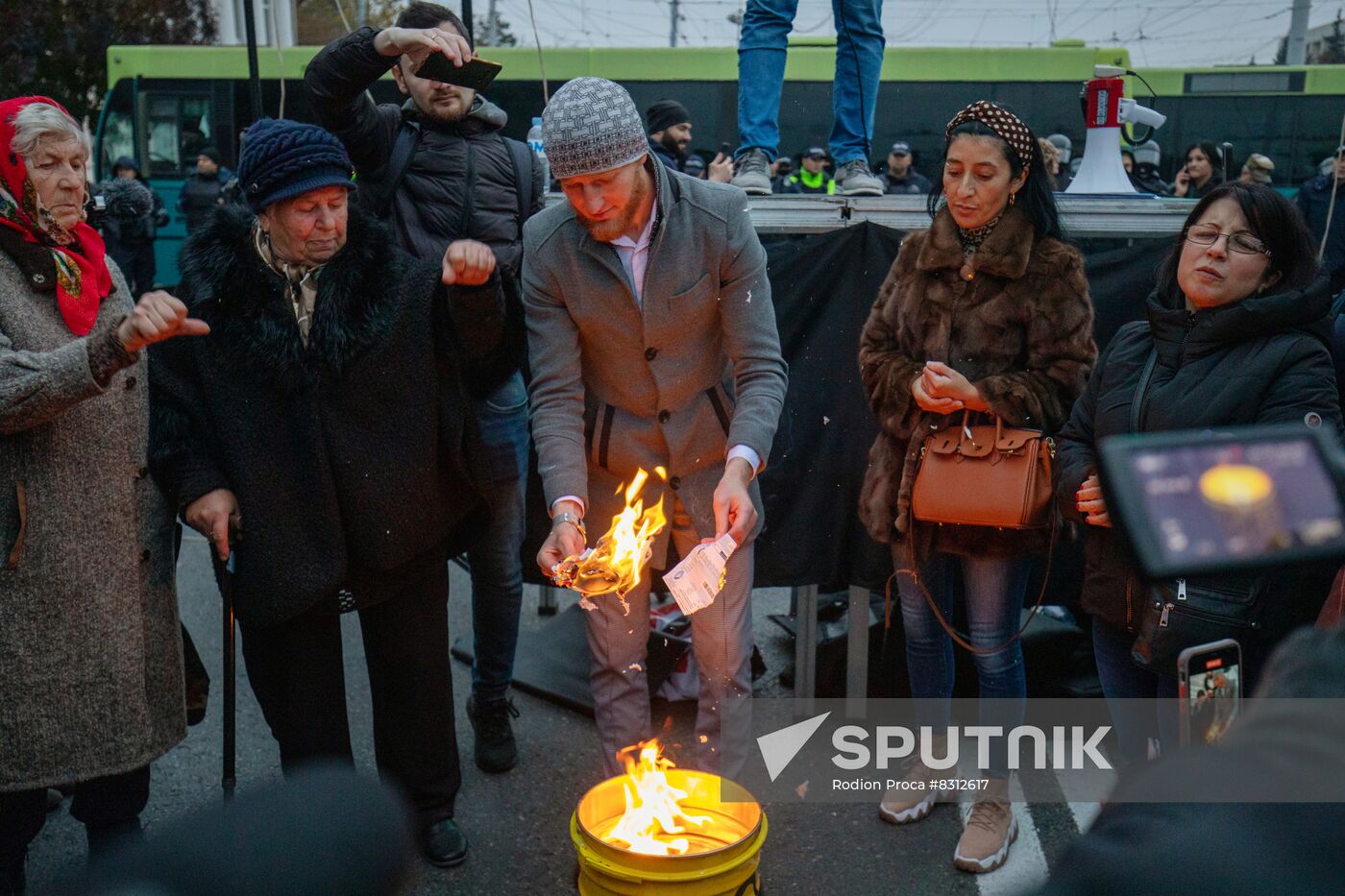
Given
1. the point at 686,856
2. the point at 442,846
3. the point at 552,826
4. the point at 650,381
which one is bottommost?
the point at 552,826

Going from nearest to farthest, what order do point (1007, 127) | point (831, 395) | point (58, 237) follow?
point (58, 237) → point (1007, 127) → point (831, 395)

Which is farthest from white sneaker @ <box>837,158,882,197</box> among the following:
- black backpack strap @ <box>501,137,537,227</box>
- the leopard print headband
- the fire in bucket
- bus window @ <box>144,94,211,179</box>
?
bus window @ <box>144,94,211,179</box>

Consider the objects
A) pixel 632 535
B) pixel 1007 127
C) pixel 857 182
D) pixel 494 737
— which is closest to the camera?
pixel 632 535

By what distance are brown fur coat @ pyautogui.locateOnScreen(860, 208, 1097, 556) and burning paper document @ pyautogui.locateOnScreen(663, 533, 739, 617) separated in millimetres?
803

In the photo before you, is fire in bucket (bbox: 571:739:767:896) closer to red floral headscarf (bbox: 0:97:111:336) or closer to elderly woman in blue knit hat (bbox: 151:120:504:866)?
elderly woman in blue knit hat (bbox: 151:120:504:866)

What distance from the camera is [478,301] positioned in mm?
2945

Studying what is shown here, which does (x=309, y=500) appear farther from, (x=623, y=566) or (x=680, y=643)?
(x=680, y=643)

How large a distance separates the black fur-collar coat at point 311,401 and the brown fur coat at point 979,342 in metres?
1.28

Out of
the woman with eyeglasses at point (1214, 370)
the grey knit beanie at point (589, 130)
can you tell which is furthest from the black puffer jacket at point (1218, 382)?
the grey knit beanie at point (589, 130)

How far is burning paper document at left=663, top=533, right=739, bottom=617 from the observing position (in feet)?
9.79

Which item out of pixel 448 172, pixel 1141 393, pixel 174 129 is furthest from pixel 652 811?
pixel 174 129

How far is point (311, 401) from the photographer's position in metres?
2.96

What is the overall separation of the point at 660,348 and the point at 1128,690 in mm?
1600

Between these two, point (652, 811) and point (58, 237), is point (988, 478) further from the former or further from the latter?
point (58, 237)
